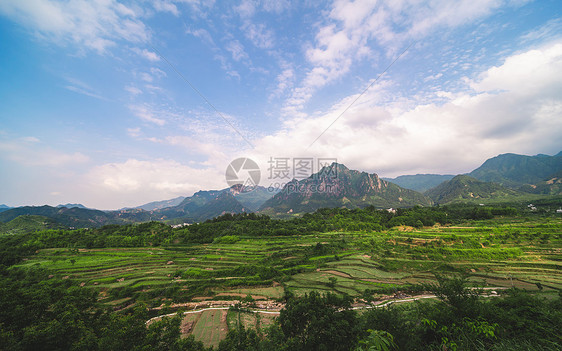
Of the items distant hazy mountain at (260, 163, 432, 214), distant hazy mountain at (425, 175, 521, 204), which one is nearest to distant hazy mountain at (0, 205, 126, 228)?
distant hazy mountain at (260, 163, 432, 214)

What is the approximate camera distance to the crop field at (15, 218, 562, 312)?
23500 mm

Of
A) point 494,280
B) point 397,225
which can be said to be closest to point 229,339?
point 494,280

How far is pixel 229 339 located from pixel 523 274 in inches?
1358

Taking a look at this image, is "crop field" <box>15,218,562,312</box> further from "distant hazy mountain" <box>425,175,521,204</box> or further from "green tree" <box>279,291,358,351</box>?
"distant hazy mountain" <box>425,175,521,204</box>

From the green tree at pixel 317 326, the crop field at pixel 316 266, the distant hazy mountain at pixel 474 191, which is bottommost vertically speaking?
the crop field at pixel 316 266

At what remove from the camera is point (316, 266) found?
99.8 feet

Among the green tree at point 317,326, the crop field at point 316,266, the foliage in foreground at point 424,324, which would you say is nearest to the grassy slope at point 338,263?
the crop field at point 316,266

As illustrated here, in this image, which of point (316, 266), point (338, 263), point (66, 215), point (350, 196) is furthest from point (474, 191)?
point (66, 215)

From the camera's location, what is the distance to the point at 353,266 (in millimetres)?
29344

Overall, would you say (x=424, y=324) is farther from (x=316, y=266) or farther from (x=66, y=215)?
(x=66, y=215)

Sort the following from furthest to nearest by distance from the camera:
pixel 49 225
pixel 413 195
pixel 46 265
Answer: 1. pixel 413 195
2. pixel 49 225
3. pixel 46 265

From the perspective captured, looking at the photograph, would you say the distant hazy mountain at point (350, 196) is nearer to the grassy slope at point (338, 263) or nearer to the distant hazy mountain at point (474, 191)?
the distant hazy mountain at point (474, 191)

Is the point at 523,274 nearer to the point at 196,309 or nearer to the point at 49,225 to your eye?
the point at 196,309

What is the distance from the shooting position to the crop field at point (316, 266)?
2350 cm
